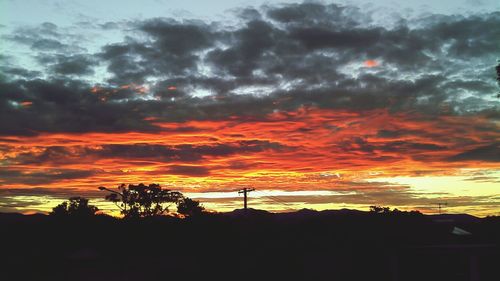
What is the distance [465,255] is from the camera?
26531mm

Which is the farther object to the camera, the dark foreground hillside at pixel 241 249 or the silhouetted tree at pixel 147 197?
the silhouetted tree at pixel 147 197

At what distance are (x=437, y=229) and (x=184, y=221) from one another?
13152mm

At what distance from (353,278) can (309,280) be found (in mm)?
2316

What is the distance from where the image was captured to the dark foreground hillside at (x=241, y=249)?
2141 cm

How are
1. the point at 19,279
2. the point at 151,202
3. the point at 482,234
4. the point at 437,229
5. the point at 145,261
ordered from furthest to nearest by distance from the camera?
the point at 151,202 → the point at 482,234 → the point at 437,229 → the point at 145,261 → the point at 19,279

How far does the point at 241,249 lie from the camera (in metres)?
22.8

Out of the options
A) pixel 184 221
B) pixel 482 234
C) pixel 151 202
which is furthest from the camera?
pixel 151 202

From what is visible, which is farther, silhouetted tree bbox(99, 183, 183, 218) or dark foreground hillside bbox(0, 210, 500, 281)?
silhouetted tree bbox(99, 183, 183, 218)

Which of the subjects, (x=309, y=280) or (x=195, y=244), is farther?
(x=309, y=280)

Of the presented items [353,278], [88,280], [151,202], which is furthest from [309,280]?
[151,202]

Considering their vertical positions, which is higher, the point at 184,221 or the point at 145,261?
the point at 184,221

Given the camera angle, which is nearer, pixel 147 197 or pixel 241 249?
pixel 241 249

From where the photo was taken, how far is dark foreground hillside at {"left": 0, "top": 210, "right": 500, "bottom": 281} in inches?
843

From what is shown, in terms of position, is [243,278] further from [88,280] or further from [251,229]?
[88,280]
